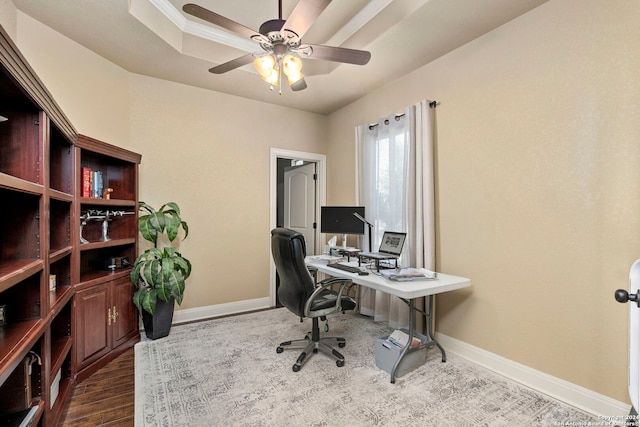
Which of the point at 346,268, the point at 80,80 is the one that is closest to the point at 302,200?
the point at 346,268

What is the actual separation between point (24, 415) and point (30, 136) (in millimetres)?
1300

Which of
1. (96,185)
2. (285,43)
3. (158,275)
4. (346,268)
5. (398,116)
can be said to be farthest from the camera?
(398,116)

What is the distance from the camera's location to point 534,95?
2.23 meters

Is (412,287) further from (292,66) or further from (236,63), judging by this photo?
(236,63)

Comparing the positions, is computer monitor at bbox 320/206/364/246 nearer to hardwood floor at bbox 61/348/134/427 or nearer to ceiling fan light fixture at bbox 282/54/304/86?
ceiling fan light fixture at bbox 282/54/304/86

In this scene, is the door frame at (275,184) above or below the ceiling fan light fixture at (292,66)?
below

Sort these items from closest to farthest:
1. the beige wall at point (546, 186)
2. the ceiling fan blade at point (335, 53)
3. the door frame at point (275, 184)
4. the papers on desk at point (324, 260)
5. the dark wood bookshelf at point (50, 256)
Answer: the dark wood bookshelf at point (50, 256), the beige wall at point (546, 186), the ceiling fan blade at point (335, 53), the papers on desk at point (324, 260), the door frame at point (275, 184)

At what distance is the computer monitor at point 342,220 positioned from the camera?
3.60 metres

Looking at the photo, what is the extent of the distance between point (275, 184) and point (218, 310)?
1746mm

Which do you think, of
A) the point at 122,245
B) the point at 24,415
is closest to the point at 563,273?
the point at 24,415

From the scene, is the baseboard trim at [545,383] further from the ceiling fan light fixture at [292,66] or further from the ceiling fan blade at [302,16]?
the ceiling fan blade at [302,16]

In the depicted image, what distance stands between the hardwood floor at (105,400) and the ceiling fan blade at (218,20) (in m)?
2.41

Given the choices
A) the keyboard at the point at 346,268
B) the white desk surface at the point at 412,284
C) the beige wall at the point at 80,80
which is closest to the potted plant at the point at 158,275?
the beige wall at the point at 80,80

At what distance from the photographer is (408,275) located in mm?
2537
